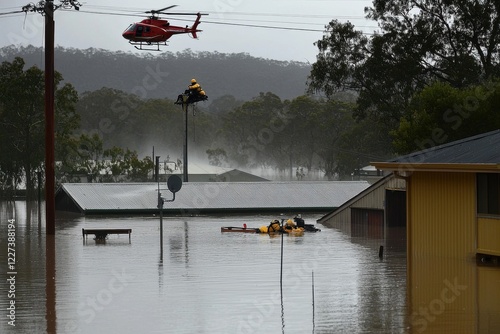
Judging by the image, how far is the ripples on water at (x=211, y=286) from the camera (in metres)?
16.2

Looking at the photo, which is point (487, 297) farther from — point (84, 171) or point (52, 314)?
point (84, 171)

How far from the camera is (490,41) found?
59781mm

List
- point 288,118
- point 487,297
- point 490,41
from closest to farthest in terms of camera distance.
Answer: point 487,297 < point 490,41 < point 288,118

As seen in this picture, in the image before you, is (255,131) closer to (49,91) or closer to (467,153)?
(49,91)

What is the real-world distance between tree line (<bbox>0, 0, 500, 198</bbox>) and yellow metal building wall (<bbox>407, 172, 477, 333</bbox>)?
854 inches

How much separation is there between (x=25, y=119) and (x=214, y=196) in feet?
115

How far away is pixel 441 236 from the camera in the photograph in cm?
2681

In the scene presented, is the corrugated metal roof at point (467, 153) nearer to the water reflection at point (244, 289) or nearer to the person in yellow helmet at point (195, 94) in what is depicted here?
the water reflection at point (244, 289)

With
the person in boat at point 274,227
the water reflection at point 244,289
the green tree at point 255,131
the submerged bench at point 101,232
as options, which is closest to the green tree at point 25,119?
the green tree at point 255,131

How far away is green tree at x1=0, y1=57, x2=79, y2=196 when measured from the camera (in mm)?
83375

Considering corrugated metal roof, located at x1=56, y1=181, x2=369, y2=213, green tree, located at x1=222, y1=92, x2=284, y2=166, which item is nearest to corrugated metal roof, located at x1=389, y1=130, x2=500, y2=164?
corrugated metal roof, located at x1=56, y1=181, x2=369, y2=213

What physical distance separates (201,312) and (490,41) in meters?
45.7

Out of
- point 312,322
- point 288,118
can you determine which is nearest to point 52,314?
point 312,322

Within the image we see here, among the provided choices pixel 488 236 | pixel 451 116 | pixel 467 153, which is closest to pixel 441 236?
pixel 488 236
